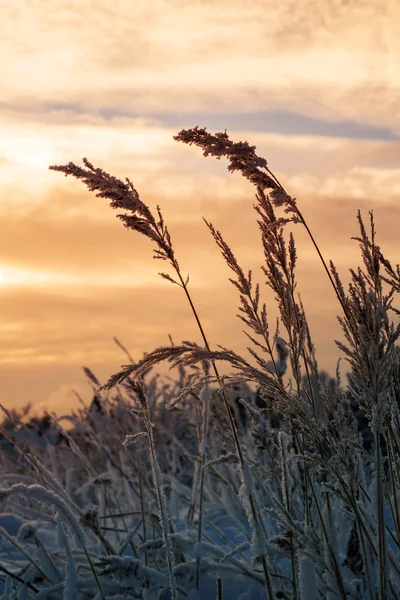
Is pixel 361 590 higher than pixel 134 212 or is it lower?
lower

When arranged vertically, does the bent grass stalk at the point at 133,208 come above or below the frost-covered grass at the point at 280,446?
above

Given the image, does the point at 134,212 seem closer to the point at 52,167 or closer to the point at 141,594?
the point at 52,167

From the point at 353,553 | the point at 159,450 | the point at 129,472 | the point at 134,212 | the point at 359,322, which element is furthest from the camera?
the point at 159,450

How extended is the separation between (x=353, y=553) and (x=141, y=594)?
2.87ft

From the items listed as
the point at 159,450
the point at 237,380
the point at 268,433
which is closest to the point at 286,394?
the point at 237,380

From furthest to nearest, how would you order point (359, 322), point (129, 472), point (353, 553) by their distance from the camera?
point (129, 472) < point (353, 553) < point (359, 322)

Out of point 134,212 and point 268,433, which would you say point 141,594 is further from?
point 134,212

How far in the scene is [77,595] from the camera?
10.3ft

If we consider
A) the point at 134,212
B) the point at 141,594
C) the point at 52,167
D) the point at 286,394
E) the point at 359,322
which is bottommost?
the point at 141,594

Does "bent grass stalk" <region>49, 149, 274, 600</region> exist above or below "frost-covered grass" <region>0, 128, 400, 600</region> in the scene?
above

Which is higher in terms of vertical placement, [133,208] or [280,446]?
[133,208]

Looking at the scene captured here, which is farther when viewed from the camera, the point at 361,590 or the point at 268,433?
the point at 268,433

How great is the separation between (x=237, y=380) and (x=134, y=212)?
620 millimetres

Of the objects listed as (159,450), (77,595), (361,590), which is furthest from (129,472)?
Answer: (361,590)
